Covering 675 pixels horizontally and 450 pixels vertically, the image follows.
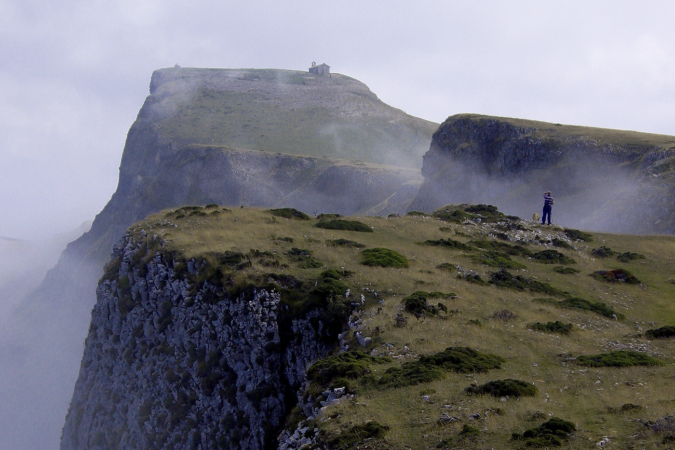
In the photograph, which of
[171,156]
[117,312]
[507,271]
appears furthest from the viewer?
[171,156]

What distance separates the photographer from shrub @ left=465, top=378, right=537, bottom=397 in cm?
1619

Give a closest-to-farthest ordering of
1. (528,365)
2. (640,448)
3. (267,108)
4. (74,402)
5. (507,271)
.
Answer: (640,448) → (528,365) → (507,271) → (74,402) → (267,108)

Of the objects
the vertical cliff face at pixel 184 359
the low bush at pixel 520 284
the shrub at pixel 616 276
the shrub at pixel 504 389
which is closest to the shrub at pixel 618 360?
the shrub at pixel 504 389

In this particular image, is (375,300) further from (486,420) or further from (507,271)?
(486,420)

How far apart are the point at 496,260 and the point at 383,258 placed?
8336mm

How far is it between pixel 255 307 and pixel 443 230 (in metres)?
21.3

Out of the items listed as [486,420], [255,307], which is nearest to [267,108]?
[255,307]

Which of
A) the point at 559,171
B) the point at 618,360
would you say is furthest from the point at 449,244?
the point at 559,171

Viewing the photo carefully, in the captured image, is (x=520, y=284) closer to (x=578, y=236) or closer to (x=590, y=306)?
(x=590, y=306)

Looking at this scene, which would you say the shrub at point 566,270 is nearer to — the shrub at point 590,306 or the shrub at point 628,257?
the shrub at point 628,257

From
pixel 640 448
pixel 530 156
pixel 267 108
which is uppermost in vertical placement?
pixel 267 108

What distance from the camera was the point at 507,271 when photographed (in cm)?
3462

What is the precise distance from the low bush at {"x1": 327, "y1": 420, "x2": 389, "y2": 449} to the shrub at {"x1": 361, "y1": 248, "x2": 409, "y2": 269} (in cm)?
1809

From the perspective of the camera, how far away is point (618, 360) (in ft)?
64.6
